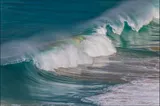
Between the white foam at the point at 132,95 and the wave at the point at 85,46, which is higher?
the wave at the point at 85,46

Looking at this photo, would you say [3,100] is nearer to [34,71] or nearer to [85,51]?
[34,71]

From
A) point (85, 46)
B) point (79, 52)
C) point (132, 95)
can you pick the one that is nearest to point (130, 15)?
point (85, 46)

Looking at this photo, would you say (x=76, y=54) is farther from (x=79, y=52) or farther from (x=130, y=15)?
(x=130, y=15)

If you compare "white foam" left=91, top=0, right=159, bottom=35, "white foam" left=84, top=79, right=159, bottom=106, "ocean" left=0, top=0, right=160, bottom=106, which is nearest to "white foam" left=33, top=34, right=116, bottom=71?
"ocean" left=0, top=0, right=160, bottom=106

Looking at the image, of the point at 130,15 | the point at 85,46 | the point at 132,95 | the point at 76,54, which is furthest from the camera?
the point at 130,15

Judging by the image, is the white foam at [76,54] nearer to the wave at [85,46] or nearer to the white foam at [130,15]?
the wave at [85,46]

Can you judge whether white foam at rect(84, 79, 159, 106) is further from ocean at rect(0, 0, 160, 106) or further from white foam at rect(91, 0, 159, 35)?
white foam at rect(91, 0, 159, 35)

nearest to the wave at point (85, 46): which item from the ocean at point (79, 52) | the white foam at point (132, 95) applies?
the ocean at point (79, 52)
